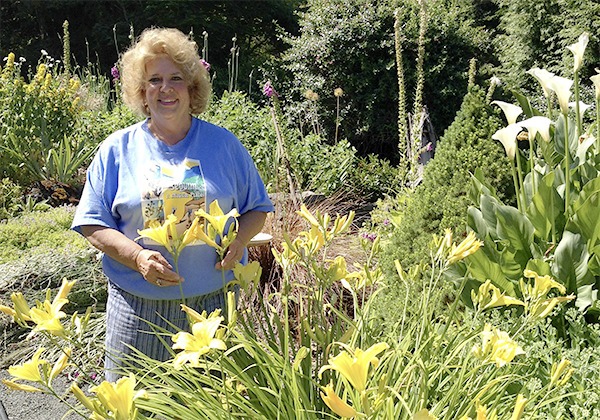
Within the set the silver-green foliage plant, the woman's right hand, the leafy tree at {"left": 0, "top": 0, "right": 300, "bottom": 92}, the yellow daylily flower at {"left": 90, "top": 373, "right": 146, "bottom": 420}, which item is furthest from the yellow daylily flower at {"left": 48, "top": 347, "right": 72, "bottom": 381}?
the leafy tree at {"left": 0, "top": 0, "right": 300, "bottom": 92}

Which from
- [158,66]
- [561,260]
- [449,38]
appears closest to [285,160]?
[158,66]

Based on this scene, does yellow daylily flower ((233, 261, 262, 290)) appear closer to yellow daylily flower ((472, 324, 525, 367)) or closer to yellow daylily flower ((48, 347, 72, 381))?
yellow daylily flower ((48, 347, 72, 381))

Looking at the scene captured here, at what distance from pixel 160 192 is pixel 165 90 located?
0.35m

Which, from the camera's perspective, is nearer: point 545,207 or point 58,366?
point 58,366

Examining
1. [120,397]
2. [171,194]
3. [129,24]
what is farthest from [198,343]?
[129,24]

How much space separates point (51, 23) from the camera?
15.9m

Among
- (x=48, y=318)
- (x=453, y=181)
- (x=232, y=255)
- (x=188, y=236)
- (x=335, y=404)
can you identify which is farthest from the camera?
(x=453, y=181)

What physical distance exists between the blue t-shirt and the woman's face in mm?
87

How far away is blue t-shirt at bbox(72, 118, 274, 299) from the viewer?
2.02m

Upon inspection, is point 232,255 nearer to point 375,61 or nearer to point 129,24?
point 375,61

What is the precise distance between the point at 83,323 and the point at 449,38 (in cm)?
719

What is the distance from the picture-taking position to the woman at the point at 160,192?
2.02 meters

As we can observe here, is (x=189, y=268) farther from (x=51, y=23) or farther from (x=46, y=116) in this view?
(x=51, y=23)

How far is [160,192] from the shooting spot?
79.0 inches
